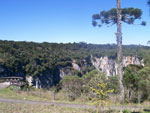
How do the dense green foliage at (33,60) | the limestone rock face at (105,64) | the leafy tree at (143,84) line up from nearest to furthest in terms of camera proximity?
the leafy tree at (143,84), the dense green foliage at (33,60), the limestone rock face at (105,64)

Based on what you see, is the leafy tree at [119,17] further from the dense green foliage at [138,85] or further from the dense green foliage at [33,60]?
the dense green foliage at [33,60]

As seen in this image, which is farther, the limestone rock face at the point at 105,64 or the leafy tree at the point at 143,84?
the limestone rock face at the point at 105,64

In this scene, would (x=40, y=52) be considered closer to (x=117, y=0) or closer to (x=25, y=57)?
(x=25, y=57)

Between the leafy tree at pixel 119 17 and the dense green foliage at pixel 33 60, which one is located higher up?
the leafy tree at pixel 119 17

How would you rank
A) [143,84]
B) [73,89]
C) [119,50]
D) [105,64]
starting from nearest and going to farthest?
[143,84] → [119,50] → [73,89] → [105,64]

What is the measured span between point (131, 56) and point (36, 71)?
26.7 metres

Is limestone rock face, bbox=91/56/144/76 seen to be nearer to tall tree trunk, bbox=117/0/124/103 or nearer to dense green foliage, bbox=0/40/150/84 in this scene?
dense green foliage, bbox=0/40/150/84

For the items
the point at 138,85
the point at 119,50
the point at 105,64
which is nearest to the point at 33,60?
the point at 105,64

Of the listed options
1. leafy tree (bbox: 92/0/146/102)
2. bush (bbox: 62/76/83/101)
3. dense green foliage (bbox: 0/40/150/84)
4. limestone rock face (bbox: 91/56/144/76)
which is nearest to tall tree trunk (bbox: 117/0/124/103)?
leafy tree (bbox: 92/0/146/102)

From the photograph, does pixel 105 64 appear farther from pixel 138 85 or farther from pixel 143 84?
pixel 143 84

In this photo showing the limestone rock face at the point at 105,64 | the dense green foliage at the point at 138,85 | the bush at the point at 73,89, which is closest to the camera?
the dense green foliage at the point at 138,85

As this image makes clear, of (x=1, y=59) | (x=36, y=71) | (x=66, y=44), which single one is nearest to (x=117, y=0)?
(x=1, y=59)

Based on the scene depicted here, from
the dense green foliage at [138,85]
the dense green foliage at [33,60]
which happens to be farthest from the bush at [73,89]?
the dense green foliage at [33,60]

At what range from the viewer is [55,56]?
40562 millimetres
